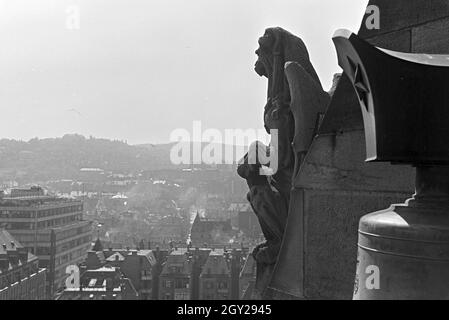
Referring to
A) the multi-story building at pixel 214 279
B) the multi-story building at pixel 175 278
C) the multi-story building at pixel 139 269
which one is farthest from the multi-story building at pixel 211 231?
the multi-story building at pixel 214 279

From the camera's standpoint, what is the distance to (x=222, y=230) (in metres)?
70.8

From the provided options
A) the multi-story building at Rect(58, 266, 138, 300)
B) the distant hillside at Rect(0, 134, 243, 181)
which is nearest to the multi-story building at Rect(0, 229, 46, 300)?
the multi-story building at Rect(58, 266, 138, 300)

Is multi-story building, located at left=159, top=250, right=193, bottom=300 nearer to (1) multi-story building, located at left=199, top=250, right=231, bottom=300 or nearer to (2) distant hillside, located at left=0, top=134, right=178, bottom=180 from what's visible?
(1) multi-story building, located at left=199, top=250, right=231, bottom=300

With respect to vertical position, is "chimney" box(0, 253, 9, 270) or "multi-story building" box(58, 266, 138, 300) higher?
"chimney" box(0, 253, 9, 270)

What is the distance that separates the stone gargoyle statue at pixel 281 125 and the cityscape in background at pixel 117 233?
3.91 feet

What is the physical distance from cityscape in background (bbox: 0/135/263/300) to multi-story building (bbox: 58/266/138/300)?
90mm

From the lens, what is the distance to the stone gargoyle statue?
4.43 meters

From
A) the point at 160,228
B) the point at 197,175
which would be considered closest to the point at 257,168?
the point at 160,228

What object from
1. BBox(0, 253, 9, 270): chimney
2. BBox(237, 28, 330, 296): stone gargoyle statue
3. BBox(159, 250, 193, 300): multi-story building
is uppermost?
BBox(237, 28, 330, 296): stone gargoyle statue

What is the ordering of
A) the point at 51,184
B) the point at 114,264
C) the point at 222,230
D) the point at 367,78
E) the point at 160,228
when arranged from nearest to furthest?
the point at 367,78
the point at 114,264
the point at 222,230
the point at 160,228
the point at 51,184

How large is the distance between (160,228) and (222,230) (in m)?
18.5

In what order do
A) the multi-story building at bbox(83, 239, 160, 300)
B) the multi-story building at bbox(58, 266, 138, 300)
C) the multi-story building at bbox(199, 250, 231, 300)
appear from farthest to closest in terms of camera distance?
the multi-story building at bbox(83, 239, 160, 300), the multi-story building at bbox(199, 250, 231, 300), the multi-story building at bbox(58, 266, 138, 300)

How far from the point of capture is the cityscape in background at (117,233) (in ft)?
139
